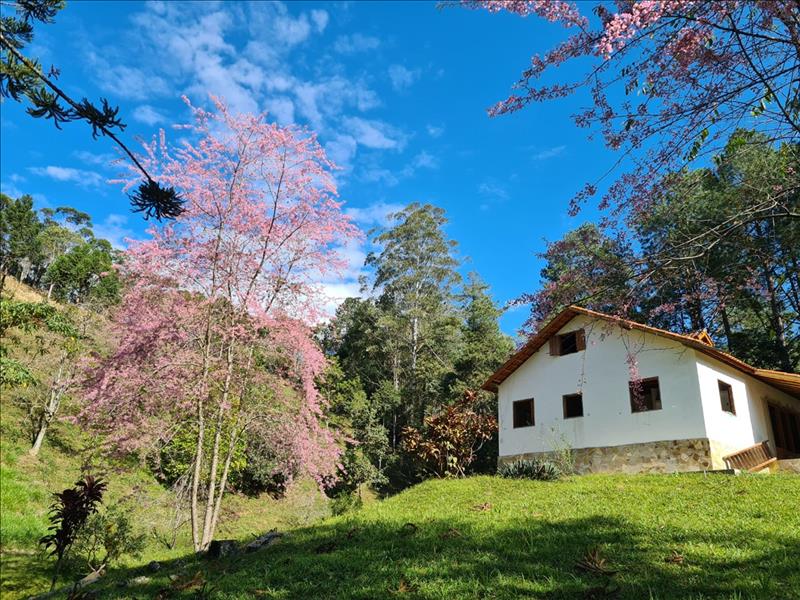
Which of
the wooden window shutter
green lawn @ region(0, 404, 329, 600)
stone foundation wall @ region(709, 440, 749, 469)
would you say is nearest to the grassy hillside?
green lawn @ region(0, 404, 329, 600)

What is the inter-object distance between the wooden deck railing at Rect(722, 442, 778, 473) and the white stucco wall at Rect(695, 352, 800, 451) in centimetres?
33

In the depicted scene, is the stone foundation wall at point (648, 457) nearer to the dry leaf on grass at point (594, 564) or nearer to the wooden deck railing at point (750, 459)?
the wooden deck railing at point (750, 459)

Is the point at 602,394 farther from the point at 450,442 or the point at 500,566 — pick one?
the point at 500,566

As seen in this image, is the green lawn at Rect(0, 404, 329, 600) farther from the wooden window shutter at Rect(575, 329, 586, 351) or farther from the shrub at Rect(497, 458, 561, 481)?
the wooden window shutter at Rect(575, 329, 586, 351)

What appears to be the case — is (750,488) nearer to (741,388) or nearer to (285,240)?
(741,388)

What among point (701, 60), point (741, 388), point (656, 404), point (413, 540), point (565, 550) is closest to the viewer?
point (701, 60)

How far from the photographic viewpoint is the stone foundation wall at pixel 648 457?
14633 millimetres

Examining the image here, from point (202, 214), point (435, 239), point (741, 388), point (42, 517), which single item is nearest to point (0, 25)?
point (202, 214)

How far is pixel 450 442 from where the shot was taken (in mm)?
19094

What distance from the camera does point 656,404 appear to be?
53.0 ft

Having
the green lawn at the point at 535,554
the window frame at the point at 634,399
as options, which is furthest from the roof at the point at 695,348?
the green lawn at the point at 535,554

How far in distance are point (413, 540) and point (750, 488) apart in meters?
7.80

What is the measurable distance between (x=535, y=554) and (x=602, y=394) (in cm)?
1237

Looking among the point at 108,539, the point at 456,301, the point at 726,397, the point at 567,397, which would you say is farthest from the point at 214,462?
the point at 456,301
